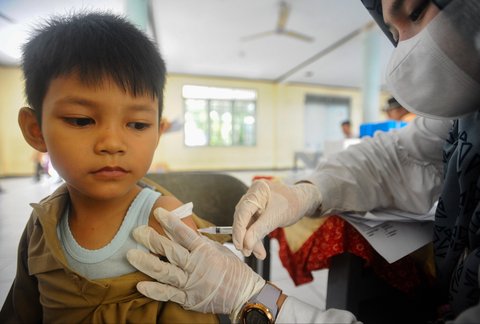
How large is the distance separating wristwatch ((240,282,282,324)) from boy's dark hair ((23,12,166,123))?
45 centimetres

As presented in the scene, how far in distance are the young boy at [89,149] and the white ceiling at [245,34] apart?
62mm

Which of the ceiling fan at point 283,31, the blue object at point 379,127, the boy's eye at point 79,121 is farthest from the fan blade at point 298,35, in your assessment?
the boy's eye at point 79,121

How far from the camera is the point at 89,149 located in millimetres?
422

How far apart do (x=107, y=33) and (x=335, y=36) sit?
460 centimetres

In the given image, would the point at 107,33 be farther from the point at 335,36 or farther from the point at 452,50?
the point at 335,36

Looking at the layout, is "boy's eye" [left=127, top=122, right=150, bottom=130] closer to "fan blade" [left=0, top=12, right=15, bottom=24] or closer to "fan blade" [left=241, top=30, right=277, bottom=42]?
"fan blade" [left=0, top=12, right=15, bottom=24]

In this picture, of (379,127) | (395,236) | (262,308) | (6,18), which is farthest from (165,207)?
(379,127)

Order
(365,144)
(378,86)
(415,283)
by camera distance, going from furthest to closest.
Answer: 1. (378,86)
2. (365,144)
3. (415,283)

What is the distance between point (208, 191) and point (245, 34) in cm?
386

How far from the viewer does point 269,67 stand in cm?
602

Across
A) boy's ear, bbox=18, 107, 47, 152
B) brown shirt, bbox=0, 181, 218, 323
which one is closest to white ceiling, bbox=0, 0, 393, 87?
boy's ear, bbox=18, 107, 47, 152

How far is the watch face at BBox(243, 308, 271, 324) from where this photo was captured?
0.47m

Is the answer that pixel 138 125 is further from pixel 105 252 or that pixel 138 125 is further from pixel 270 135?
pixel 270 135

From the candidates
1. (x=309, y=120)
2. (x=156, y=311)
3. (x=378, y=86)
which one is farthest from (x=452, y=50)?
(x=309, y=120)
